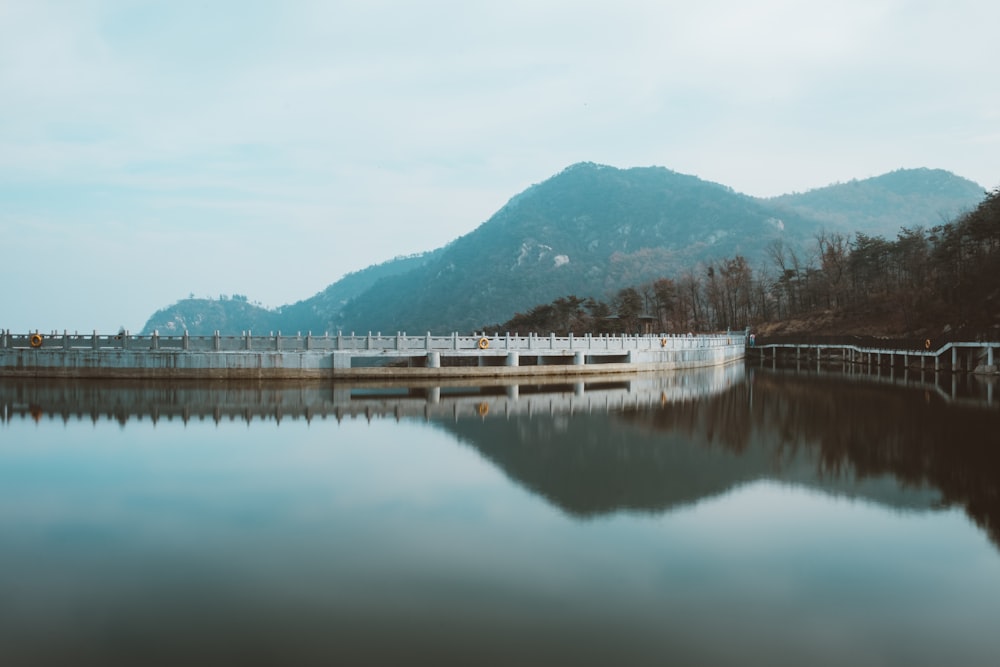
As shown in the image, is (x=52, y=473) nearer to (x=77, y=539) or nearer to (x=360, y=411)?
(x=77, y=539)

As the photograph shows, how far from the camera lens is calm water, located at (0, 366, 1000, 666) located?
6.98 metres

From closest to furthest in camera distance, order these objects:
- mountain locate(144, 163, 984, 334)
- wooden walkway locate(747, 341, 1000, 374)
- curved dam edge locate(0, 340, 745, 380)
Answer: curved dam edge locate(0, 340, 745, 380) < wooden walkway locate(747, 341, 1000, 374) < mountain locate(144, 163, 984, 334)

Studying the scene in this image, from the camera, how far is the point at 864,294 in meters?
80.5

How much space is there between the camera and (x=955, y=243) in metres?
56.7

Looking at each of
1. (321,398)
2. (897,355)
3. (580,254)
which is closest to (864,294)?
(897,355)

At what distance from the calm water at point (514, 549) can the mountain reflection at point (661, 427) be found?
0.15 m

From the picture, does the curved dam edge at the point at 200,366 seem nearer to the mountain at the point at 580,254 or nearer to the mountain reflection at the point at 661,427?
the mountain reflection at the point at 661,427

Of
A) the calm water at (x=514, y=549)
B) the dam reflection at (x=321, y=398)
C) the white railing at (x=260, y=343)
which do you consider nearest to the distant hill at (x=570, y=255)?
the white railing at (x=260, y=343)

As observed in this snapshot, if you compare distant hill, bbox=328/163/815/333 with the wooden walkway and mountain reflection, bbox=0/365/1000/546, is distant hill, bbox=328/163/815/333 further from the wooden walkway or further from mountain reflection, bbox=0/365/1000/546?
mountain reflection, bbox=0/365/1000/546

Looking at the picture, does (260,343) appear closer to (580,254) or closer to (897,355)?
(897,355)

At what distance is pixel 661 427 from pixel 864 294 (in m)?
69.2

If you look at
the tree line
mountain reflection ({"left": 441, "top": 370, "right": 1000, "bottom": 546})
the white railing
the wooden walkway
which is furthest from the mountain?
mountain reflection ({"left": 441, "top": 370, "right": 1000, "bottom": 546})

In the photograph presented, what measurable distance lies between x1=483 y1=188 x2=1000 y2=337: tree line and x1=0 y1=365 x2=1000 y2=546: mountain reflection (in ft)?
71.4

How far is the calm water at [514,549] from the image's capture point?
698cm
